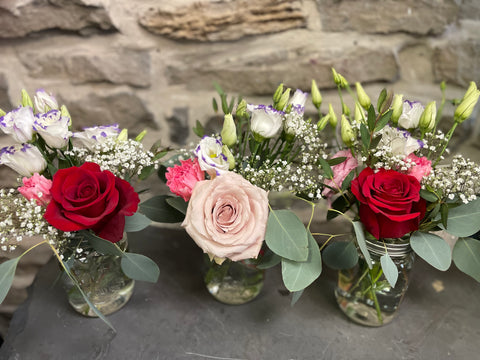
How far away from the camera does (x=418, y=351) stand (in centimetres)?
69

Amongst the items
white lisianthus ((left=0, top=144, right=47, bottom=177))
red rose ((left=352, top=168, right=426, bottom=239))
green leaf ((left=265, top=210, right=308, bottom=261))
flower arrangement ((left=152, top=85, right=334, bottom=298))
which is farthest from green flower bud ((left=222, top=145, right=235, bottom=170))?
white lisianthus ((left=0, top=144, right=47, bottom=177))

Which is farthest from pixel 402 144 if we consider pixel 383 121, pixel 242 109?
pixel 242 109

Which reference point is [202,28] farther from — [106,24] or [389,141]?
[389,141]

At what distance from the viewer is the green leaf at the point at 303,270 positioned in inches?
23.3

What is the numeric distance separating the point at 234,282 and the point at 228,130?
337 mm

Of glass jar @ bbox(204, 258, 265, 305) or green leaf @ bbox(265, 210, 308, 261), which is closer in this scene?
green leaf @ bbox(265, 210, 308, 261)

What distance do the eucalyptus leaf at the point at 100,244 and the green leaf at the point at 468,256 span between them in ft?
1.90

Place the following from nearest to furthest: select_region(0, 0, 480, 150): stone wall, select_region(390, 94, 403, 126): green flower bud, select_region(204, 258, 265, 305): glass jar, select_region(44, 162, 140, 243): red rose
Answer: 1. select_region(44, 162, 140, 243): red rose
2. select_region(390, 94, 403, 126): green flower bud
3. select_region(204, 258, 265, 305): glass jar
4. select_region(0, 0, 480, 150): stone wall

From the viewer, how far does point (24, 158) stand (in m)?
0.60

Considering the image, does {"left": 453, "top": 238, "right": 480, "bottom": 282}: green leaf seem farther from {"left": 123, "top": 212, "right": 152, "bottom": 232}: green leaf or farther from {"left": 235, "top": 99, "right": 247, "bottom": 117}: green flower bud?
{"left": 123, "top": 212, "right": 152, "bottom": 232}: green leaf

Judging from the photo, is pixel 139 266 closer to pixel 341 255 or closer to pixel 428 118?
pixel 341 255

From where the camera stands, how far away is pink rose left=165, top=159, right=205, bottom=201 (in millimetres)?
605

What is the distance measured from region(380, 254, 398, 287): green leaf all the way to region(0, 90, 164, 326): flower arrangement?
39 cm

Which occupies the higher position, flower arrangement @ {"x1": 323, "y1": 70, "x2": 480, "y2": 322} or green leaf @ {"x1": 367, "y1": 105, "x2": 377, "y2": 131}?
green leaf @ {"x1": 367, "y1": 105, "x2": 377, "y2": 131}
